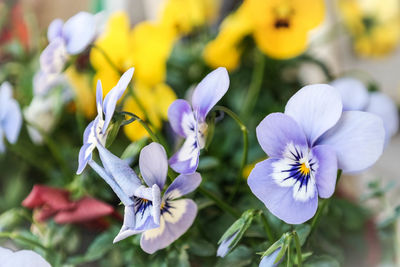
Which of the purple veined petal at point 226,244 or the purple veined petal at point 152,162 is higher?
the purple veined petal at point 152,162

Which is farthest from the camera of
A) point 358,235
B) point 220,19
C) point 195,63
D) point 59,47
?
point 220,19

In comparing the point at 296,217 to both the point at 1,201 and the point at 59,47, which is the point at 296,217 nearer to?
the point at 59,47

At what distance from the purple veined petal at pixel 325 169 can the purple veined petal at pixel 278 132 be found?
0.04ft

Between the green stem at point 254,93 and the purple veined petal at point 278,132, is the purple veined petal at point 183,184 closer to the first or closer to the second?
the purple veined petal at point 278,132

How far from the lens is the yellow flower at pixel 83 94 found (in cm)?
58


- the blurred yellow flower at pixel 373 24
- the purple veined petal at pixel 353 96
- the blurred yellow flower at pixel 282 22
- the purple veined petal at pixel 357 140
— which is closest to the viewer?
the purple veined petal at pixel 357 140

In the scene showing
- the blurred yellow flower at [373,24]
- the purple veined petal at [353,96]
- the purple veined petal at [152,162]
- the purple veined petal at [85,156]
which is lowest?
the blurred yellow flower at [373,24]

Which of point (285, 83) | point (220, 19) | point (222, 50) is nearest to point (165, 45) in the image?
point (222, 50)

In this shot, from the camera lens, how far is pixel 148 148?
0.89 feet

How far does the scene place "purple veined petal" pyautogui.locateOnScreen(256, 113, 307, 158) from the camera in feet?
0.87

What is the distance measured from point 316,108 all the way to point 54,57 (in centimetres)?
22

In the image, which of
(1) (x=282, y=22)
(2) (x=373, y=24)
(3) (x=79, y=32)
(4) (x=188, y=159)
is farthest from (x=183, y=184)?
(2) (x=373, y=24)

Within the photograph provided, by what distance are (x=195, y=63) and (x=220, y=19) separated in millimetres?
330

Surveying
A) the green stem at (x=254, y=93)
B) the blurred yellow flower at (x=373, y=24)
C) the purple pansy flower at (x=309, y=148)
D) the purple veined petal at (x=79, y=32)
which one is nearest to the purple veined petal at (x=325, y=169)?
the purple pansy flower at (x=309, y=148)
